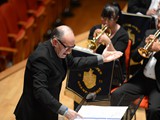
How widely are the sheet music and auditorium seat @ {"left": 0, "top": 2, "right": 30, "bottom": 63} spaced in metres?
1.48

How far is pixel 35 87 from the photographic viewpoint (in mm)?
1452

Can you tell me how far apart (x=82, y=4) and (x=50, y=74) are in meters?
3.07

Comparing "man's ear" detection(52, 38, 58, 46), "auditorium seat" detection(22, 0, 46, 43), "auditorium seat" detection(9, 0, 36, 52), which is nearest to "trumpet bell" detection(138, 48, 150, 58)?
"man's ear" detection(52, 38, 58, 46)

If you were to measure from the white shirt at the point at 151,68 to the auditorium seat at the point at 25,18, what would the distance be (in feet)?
4.24

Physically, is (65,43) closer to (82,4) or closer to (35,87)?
(35,87)

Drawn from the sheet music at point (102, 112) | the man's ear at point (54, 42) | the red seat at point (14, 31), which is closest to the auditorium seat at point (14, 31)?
the red seat at point (14, 31)

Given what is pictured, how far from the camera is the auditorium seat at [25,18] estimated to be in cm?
306

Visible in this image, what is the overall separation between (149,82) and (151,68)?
4.1 inches

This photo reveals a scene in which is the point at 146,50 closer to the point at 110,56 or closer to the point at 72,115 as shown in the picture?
the point at 110,56

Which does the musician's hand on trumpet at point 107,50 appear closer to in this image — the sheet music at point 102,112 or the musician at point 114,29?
the musician at point 114,29

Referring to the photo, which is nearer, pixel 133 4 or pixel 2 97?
pixel 2 97

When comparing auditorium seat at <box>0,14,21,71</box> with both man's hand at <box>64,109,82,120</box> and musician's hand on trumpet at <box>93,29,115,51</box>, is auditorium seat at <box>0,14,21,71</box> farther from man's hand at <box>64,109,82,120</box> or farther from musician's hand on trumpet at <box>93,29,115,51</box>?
man's hand at <box>64,109,82,120</box>

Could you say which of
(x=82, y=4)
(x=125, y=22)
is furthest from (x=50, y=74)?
(x=82, y=4)

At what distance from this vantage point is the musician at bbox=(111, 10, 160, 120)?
200 centimetres
